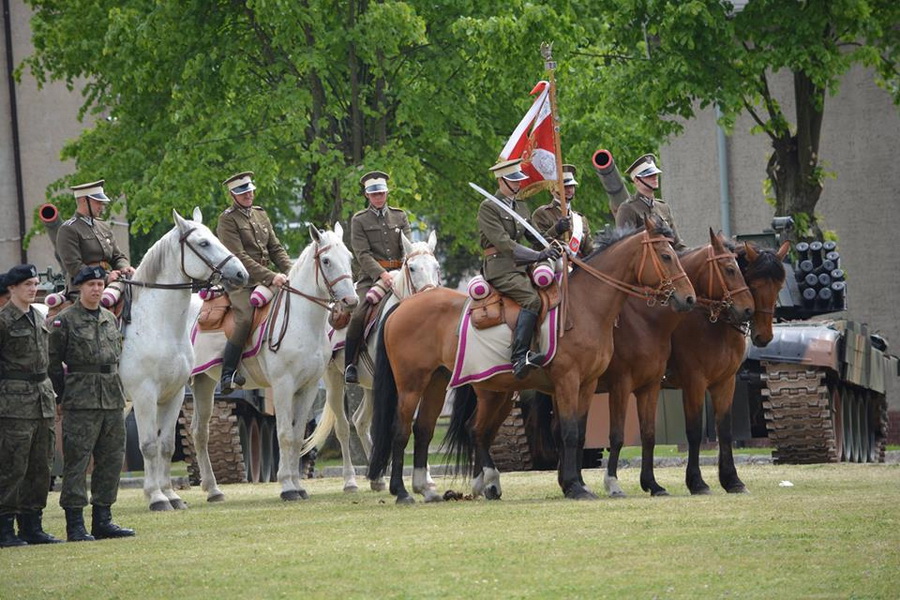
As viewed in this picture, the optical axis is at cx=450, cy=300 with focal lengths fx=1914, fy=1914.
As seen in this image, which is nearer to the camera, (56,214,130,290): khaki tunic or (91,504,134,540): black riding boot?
(91,504,134,540): black riding boot

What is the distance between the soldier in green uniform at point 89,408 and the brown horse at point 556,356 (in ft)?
10.6

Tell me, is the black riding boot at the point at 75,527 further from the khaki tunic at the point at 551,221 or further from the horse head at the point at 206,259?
the khaki tunic at the point at 551,221

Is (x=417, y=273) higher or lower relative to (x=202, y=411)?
higher

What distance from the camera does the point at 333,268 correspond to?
62.4 feet

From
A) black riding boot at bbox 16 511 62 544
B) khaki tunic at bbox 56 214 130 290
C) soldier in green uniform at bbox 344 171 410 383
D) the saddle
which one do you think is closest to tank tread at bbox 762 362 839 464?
soldier in green uniform at bbox 344 171 410 383

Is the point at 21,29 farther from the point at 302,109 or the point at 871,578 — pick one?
the point at 871,578

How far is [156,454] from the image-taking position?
18.5 metres

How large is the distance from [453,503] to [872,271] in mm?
17541

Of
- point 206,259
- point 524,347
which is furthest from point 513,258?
point 206,259

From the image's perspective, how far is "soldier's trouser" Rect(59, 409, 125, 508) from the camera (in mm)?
14953

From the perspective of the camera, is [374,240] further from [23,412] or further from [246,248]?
[23,412]

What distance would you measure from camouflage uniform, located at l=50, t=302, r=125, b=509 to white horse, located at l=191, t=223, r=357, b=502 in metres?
4.11

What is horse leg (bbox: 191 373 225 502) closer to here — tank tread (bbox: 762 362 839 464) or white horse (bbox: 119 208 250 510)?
white horse (bbox: 119 208 250 510)

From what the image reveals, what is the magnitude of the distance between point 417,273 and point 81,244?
11.0ft
